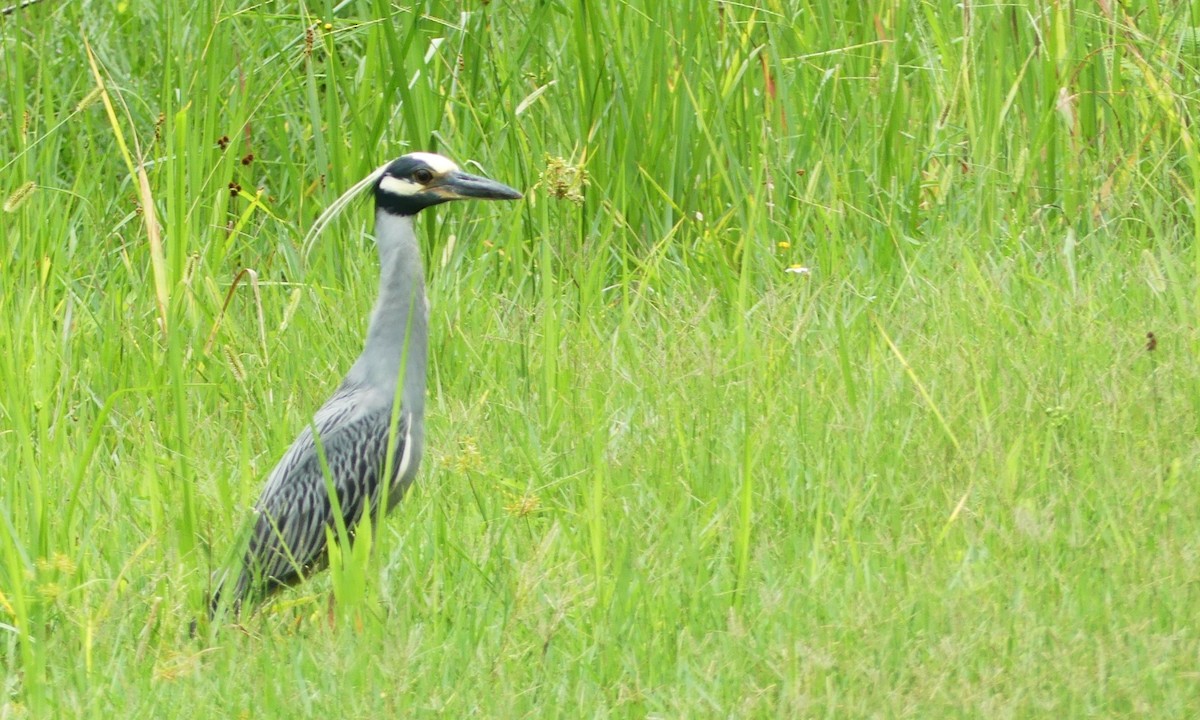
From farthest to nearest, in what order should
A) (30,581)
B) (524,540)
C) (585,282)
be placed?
1. (585,282)
2. (524,540)
3. (30,581)

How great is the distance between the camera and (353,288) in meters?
4.95

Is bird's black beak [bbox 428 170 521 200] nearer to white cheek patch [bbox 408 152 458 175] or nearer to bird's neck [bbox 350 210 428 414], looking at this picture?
white cheek patch [bbox 408 152 458 175]

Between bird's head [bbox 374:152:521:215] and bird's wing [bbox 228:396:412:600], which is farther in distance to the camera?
bird's head [bbox 374:152:521:215]

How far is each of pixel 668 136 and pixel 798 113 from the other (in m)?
0.54

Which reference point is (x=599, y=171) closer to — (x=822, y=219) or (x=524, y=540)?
(x=822, y=219)

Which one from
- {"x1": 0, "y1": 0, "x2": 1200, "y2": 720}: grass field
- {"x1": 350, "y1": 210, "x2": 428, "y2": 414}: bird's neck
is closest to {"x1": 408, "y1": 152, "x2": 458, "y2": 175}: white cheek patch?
{"x1": 350, "y1": 210, "x2": 428, "y2": 414}: bird's neck

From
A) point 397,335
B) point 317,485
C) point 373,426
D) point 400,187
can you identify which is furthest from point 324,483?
point 400,187

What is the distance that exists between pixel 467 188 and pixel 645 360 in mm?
718

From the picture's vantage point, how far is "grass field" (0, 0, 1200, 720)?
3082 millimetres

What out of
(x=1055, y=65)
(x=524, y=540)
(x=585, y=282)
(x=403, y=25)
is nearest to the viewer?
(x=524, y=540)

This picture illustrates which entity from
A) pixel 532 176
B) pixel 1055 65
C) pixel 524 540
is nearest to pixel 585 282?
pixel 532 176

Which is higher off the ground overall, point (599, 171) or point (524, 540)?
point (599, 171)

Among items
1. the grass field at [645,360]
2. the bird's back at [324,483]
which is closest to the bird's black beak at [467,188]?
the grass field at [645,360]

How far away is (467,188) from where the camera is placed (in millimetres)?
4168
